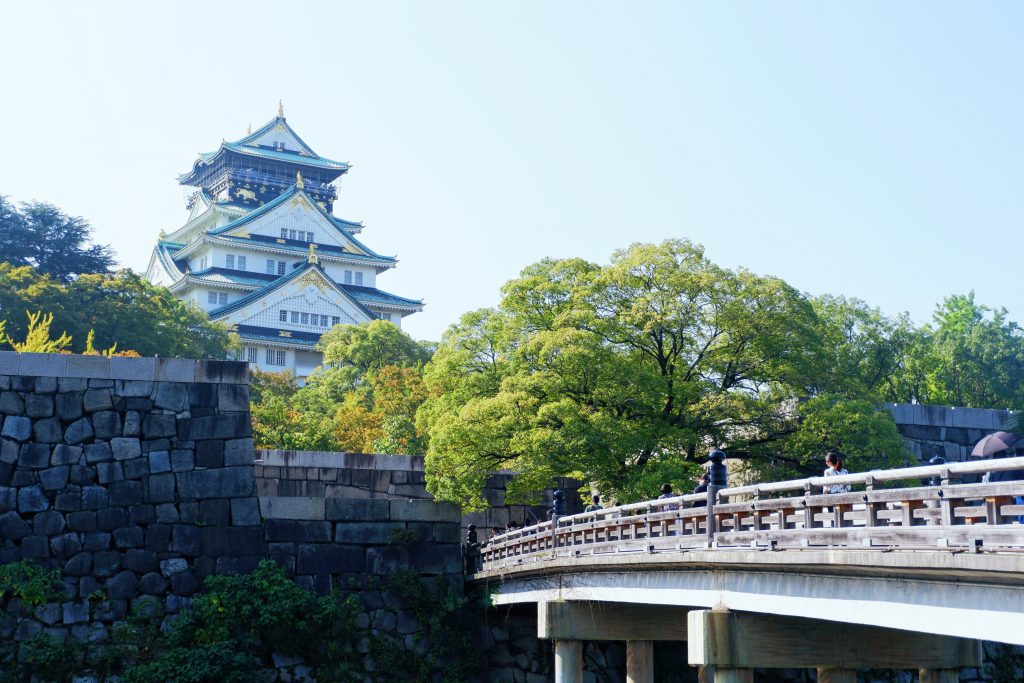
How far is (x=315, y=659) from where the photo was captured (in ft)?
79.8

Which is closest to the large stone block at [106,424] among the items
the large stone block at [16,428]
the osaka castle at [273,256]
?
the large stone block at [16,428]

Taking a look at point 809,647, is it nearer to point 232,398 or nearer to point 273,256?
point 232,398

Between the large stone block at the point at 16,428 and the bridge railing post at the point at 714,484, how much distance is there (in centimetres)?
1377

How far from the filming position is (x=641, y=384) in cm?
2491

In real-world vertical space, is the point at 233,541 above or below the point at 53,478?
below

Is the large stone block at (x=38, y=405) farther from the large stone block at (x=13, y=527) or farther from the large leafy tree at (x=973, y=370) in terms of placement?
the large leafy tree at (x=973, y=370)

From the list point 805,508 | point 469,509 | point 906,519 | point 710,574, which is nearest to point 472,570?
point 469,509

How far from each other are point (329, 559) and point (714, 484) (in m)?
11.6

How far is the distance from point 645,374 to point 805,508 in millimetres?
11554

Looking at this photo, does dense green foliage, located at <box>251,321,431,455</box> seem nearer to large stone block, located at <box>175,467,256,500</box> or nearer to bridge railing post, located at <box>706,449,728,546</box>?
large stone block, located at <box>175,467,256,500</box>

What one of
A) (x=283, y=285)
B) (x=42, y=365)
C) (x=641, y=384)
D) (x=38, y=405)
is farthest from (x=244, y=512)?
(x=283, y=285)

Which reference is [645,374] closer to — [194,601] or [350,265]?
[194,601]

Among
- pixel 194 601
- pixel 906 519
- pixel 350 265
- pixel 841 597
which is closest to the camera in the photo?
pixel 906 519

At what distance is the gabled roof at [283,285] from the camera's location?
68562 millimetres
